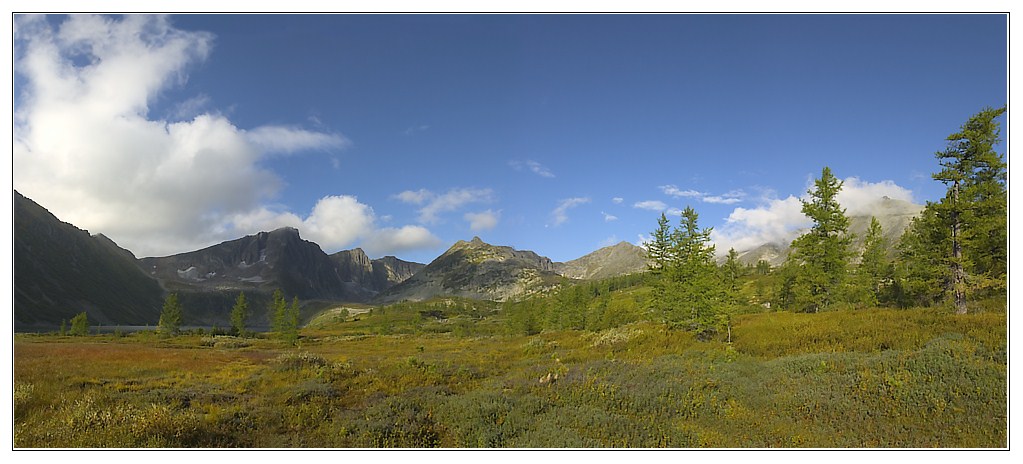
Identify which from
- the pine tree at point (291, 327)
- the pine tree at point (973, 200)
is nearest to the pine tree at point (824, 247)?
the pine tree at point (973, 200)

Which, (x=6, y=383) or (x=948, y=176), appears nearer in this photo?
(x=6, y=383)

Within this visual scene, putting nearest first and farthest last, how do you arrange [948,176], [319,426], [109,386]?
[319,426] < [109,386] < [948,176]

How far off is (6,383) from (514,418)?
37.8 feet

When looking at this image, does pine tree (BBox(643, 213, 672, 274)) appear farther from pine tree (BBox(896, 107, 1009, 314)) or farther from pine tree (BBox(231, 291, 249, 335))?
pine tree (BBox(231, 291, 249, 335))

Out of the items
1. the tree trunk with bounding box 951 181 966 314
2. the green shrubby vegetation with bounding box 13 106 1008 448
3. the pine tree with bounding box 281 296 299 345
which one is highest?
the tree trunk with bounding box 951 181 966 314

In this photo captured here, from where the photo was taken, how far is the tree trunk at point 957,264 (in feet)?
64.7

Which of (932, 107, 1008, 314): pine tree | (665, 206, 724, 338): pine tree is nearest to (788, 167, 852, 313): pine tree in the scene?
(665, 206, 724, 338): pine tree

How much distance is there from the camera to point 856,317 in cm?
2203

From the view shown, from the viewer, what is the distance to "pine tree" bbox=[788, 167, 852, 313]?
3148 cm

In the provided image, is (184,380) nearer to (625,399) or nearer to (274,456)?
(274,456)

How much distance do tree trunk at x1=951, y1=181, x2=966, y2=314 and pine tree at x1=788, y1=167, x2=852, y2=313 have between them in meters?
11.0

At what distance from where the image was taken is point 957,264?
2036cm

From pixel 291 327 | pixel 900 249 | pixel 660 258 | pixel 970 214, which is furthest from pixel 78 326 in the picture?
pixel 900 249

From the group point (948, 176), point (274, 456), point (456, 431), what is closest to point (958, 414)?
point (456, 431)
